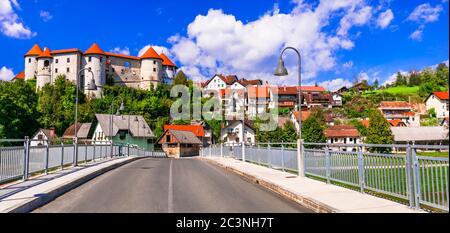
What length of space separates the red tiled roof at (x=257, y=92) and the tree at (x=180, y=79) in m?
23.1

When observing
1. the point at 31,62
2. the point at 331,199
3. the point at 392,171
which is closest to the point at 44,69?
the point at 31,62

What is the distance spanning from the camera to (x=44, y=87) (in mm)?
121438

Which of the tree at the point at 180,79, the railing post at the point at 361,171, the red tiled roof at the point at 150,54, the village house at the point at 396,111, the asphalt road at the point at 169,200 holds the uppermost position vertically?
the red tiled roof at the point at 150,54

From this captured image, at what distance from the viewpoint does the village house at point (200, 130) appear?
10538cm

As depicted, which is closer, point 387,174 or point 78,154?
point 387,174

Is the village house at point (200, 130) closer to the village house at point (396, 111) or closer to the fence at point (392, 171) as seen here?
the village house at point (396, 111)

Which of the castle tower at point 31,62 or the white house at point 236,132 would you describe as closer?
the white house at point 236,132

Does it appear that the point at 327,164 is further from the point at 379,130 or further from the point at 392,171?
the point at 379,130

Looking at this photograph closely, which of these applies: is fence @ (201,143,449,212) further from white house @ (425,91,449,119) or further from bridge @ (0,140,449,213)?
white house @ (425,91,449,119)

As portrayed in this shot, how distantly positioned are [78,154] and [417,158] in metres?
19.1

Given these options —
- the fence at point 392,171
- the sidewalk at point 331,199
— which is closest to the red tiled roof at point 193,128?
the fence at point 392,171

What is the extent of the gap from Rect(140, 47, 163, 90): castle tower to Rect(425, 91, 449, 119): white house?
92.9m
